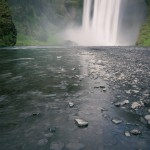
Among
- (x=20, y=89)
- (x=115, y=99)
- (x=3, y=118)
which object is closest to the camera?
(x=3, y=118)

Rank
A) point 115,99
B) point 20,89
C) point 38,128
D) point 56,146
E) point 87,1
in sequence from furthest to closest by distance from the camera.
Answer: point 87,1, point 20,89, point 115,99, point 38,128, point 56,146

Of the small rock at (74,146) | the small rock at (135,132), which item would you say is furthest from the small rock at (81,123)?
the small rock at (135,132)

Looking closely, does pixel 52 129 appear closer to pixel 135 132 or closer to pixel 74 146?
pixel 74 146

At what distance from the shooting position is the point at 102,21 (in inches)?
4031

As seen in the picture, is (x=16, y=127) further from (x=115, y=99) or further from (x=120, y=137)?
(x=115, y=99)

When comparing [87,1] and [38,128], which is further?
[87,1]

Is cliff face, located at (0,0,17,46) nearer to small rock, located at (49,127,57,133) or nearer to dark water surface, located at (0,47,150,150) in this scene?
dark water surface, located at (0,47,150,150)

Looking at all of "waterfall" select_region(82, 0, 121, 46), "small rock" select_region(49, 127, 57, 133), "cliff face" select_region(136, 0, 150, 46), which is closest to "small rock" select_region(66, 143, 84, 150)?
"small rock" select_region(49, 127, 57, 133)

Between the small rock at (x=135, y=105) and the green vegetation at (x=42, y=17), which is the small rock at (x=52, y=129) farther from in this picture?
the green vegetation at (x=42, y=17)

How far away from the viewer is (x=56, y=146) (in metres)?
5.23

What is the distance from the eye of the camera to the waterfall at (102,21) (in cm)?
9331

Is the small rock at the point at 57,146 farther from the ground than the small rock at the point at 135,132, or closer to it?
closer to it

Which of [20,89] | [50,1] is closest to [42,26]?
[50,1]

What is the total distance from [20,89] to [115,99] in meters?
Answer: 4.74
